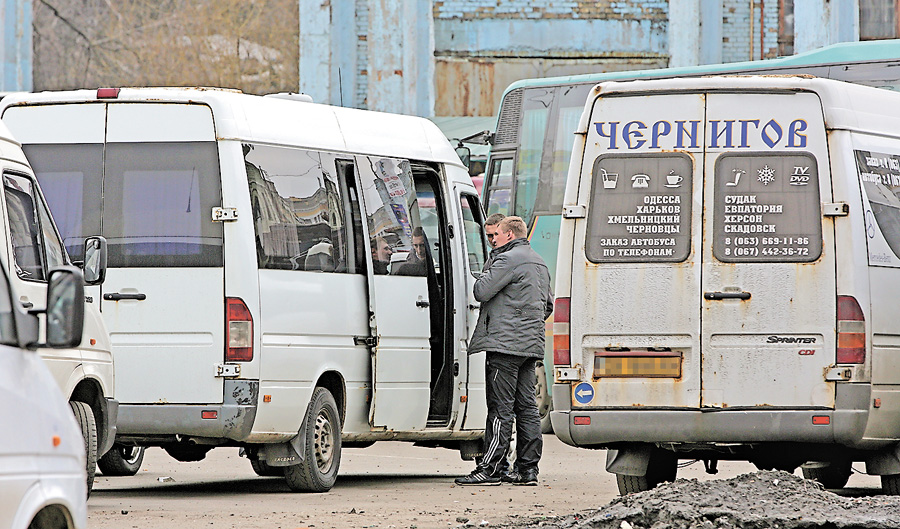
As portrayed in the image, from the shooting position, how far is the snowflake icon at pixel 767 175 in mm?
9719

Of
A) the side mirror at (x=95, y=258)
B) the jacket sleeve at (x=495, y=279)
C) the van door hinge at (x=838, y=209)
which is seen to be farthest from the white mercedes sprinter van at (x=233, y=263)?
the van door hinge at (x=838, y=209)

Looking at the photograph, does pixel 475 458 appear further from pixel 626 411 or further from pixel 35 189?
pixel 35 189

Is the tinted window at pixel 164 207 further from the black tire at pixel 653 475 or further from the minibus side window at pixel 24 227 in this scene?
the black tire at pixel 653 475

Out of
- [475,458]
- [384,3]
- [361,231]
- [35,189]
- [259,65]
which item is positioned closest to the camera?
[35,189]

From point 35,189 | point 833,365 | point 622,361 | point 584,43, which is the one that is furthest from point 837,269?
point 584,43

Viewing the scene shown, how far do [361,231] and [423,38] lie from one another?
12870mm

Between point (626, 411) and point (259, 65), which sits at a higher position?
point (259, 65)

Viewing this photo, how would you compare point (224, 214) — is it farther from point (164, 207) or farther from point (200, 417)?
point (200, 417)

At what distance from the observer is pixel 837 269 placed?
9492 millimetres

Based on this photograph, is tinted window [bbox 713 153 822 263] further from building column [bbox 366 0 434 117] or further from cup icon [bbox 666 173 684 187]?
building column [bbox 366 0 434 117]

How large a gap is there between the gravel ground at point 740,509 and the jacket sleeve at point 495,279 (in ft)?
10.2

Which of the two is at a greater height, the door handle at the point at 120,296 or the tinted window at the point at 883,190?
the tinted window at the point at 883,190

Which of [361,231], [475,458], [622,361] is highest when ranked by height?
[361,231]

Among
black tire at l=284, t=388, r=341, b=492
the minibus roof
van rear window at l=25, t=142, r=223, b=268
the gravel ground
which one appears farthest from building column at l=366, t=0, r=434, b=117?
the gravel ground
